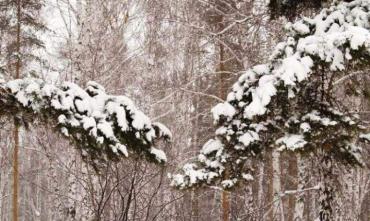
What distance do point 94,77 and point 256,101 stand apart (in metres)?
5.14

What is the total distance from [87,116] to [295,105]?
2.09 m

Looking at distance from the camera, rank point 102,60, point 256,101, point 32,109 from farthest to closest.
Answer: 1. point 102,60
2. point 256,101
3. point 32,109

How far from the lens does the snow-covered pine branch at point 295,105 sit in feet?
13.7

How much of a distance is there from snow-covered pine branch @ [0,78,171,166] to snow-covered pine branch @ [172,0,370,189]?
864mm

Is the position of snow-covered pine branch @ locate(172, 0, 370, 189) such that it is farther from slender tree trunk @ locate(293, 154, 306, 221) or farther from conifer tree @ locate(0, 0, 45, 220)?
conifer tree @ locate(0, 0, 45, 220)

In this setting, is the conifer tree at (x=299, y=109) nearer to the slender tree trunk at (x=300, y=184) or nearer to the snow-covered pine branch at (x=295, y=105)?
the snow-covered pine branch at (x=295, y=105)

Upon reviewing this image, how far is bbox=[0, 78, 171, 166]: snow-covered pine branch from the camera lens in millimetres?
4105

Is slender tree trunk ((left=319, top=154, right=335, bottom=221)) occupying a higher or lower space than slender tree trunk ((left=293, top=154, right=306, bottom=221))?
lower

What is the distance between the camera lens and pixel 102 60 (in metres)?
9.90

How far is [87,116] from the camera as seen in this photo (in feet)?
13.9

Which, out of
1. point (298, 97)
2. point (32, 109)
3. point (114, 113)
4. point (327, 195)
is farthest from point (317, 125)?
point (32, 109)

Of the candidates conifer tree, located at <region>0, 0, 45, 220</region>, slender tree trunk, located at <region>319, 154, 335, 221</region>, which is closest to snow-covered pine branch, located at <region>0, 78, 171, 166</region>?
slender tree trunk, located at <region>319, 154, 335, 221</region>

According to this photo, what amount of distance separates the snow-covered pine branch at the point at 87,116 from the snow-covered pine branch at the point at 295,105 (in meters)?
0.86

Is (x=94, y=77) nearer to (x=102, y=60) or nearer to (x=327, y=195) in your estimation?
(x=102, y=60)
